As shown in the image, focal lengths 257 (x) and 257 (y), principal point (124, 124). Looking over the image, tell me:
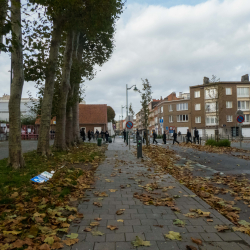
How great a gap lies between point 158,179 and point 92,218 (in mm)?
3767

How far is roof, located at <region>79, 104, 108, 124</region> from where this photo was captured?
6231 cm

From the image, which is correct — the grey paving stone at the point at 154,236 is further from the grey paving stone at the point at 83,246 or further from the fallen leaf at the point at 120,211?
the fallen leaf at the point at 120,211

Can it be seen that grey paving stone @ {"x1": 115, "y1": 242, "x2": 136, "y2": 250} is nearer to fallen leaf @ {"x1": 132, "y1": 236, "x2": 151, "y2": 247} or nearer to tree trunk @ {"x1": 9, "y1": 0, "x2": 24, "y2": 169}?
fallen leaf @ {"x1": 132, "y1": 236, "x2": 151, "y2": 247}

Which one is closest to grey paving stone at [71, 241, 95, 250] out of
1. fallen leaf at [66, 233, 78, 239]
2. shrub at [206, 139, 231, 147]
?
fallen leaf at [66, 233, 78, 239]

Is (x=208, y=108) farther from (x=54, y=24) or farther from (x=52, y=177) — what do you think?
(x=52, y=177)

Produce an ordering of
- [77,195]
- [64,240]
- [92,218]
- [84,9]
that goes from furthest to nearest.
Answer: [84,9], [77,195], [92,218], [64,240]

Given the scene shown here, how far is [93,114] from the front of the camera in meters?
64.0

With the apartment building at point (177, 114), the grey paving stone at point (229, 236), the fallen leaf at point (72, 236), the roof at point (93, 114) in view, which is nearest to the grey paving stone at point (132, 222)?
the fallen leaf at point (72, 236)

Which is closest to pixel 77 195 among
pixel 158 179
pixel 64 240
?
pixel 64 240

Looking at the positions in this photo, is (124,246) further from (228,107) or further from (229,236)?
(228,107)

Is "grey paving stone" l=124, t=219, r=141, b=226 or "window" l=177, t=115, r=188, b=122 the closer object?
"grey paving stone" l=124, t=219, r=141, b=226

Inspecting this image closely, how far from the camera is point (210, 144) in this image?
933 inches

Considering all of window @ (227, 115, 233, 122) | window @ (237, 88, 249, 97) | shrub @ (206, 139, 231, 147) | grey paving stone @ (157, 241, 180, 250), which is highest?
window @ (237, 88, 249, 97)

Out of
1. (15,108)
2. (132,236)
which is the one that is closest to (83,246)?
(132,236)
